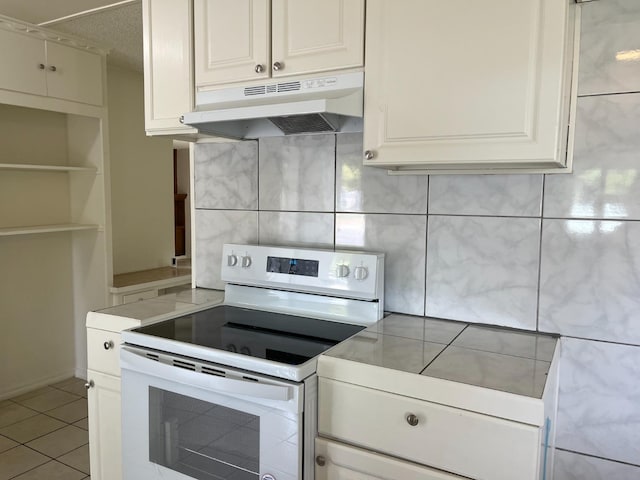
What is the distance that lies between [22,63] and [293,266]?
216cm

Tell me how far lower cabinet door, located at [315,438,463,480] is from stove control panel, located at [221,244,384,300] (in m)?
0.52

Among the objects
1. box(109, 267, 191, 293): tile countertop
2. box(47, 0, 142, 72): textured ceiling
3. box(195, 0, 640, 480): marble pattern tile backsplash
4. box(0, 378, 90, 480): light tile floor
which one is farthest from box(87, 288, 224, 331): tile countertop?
box(47, 0, 142, 72): textured ceiling

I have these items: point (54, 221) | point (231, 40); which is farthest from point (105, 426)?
point (54, 221)

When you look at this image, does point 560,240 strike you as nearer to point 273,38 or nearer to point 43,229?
point 273,38

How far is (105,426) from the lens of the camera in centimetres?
176

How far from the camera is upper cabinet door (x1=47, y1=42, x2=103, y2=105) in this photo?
2.88 meters

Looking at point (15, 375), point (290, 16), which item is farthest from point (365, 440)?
point (15, 375)

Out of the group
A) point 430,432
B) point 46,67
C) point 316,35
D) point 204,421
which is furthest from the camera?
point 46,67

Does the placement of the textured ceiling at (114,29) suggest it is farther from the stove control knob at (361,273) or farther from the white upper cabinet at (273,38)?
the stove control knob at (361,273)

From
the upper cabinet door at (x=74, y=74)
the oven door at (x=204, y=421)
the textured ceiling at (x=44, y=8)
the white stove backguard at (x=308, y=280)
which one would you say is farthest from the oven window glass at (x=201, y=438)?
the upper cabinet door at (x=74, y=74)

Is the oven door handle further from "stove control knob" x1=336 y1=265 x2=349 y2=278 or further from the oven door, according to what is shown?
"stove control knob" x1=336 y1=265 x2=349 y2=278

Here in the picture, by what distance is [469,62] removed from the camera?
4.22 feet

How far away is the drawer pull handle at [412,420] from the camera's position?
1150 mm

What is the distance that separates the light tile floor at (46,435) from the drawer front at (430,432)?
1659mm
